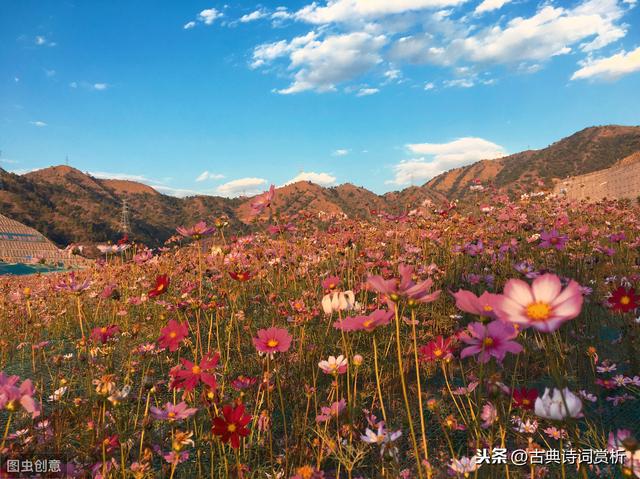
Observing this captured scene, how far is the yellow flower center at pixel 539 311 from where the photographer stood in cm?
89

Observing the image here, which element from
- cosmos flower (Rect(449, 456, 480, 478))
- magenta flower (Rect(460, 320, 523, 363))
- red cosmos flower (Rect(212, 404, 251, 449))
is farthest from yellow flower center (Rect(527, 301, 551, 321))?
red cosmos flower (Rect(212, 404, 251, 449))

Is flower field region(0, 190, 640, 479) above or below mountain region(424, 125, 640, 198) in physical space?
below

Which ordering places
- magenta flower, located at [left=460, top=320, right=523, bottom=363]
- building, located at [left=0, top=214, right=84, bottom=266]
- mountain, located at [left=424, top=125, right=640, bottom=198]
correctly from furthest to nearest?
mountain, located at [left=424, top=125, right=640, bottom=198], building, located at [left=0, top=214, right=84, bottom=266], magenta flower, located at [left=460, top=320, right=523, bottom=363]

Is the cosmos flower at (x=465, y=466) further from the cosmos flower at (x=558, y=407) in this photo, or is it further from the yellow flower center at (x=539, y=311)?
the yellow flower center at (x=539, y=311)

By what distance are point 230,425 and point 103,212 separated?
241ft

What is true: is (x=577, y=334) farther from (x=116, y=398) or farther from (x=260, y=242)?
(x=260, y=242)

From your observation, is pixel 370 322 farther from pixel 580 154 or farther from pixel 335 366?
pixel 580 154

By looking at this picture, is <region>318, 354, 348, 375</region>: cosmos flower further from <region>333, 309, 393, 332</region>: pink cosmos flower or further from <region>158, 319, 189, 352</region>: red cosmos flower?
<region>158, 319, 189, 352</region>: red cosmos flower

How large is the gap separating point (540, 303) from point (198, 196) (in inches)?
3619

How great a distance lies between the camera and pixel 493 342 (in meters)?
1.25

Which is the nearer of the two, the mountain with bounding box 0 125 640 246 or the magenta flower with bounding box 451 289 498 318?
the magenta flower with bounding box 451 289 498 318

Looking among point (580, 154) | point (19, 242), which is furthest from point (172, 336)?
point (580, 154)

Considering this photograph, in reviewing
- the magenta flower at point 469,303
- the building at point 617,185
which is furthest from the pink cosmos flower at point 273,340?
the building at point 617,185

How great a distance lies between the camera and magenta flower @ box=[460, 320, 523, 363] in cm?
117
